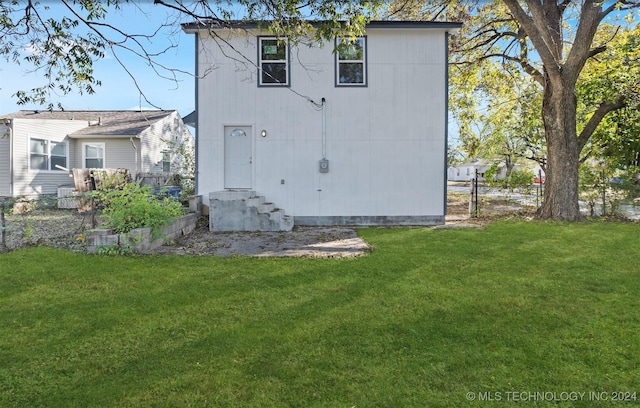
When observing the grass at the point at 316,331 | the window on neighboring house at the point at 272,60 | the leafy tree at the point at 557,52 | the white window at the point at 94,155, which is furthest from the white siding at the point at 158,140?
the leafy tree at the point at 557,52

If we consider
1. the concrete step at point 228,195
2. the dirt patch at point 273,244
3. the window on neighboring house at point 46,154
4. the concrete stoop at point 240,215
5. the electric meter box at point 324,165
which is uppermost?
the window on neighboring house at point 46,154

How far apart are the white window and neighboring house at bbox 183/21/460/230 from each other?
28.9 feet

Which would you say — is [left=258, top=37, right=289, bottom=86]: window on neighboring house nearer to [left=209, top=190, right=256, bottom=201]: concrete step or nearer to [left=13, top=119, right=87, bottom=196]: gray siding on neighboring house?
[left=209, top=190, right=256, bottom=201]: concrete step

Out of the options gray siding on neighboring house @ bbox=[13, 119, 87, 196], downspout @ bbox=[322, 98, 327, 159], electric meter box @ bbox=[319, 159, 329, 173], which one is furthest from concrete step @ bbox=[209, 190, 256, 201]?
gray siding on neighboring house @ bbox=[13, 119, 87, 196]

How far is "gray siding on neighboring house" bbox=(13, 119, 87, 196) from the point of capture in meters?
13.3

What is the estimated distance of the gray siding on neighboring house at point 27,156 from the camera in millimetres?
13336

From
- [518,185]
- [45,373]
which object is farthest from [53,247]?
[518,185]

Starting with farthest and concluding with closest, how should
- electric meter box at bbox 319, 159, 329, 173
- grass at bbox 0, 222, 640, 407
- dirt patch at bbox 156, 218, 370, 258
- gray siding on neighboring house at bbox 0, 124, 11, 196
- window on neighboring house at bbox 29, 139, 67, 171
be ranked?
window on neighboring house at bbox 29, 139, 67, 171, gray siding on neighboring house at bbox 0, 124, 11, 196, electric meter box at bbox 319, 159, 329, 173, dirt patch at bbox 156, 218, 370, 258, grass at bbox 0, 222, 640, 407

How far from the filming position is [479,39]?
1264 cm

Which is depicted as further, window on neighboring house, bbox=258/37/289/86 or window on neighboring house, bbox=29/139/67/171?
window on neighboring house, bbox=29/139/67/171

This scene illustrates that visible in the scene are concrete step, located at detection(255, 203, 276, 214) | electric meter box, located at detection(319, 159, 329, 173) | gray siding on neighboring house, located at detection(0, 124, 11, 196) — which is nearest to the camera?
concrete step, located at detection(255, 203, 276, 214)

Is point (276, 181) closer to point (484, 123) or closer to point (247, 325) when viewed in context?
point (247, 325)

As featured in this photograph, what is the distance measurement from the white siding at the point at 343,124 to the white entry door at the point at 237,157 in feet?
0.55

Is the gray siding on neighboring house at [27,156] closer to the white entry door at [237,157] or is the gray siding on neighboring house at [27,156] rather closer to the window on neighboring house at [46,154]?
the window on neighboring house at [46,154]
